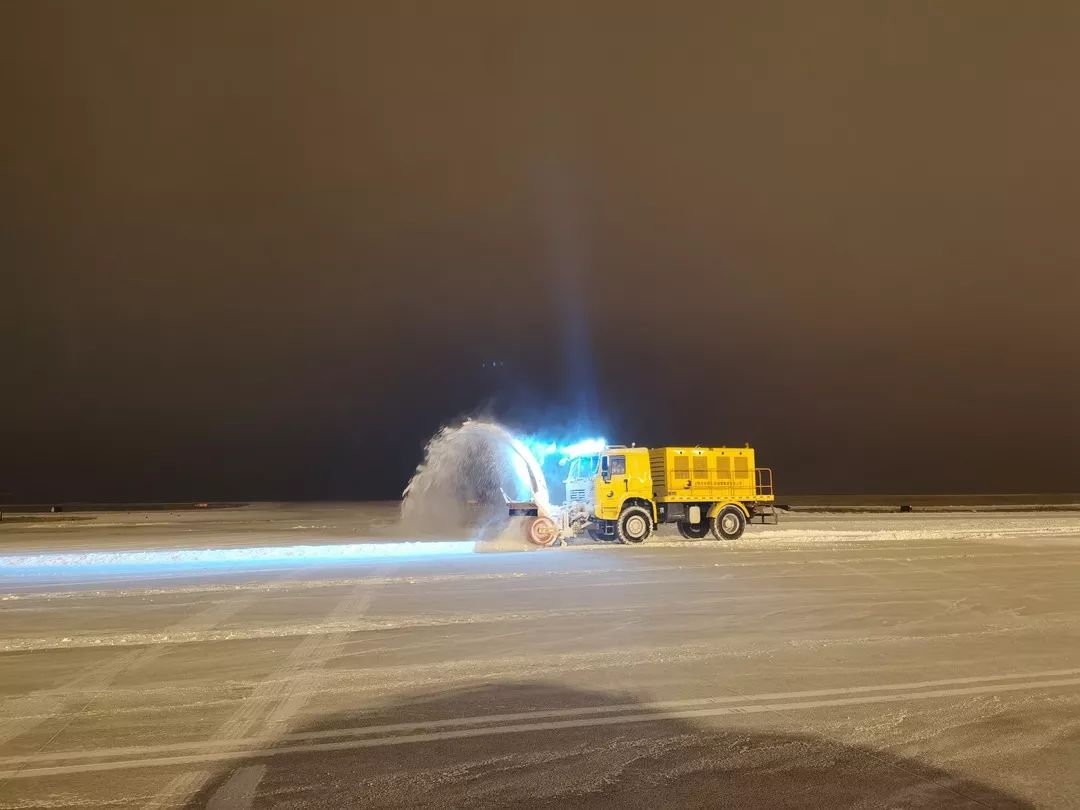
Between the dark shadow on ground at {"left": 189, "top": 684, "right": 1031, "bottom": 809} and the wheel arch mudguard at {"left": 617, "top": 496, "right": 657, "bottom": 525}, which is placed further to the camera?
the wheel arch mudguard at {"left": 617, "top": 496, "right": 657, "bottom": 525}

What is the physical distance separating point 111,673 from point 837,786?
7659mm

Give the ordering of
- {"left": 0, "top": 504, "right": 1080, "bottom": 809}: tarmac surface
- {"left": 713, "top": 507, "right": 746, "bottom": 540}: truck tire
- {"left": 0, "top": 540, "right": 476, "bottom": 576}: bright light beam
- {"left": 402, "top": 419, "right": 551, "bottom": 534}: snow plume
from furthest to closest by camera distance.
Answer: {"left": 713, "top": 507, "right": 746, "bottom": 540}: truck tire
{"left": 402, "top": 419, "right": 551, "bottom": 534}: snow plume
{"left": 0, "top": 540, "right": 476, "bottom": 576}: bright light beam
{"left": 0, "top": 504, "right": 1080, "bottom": 809}: tarmac surface

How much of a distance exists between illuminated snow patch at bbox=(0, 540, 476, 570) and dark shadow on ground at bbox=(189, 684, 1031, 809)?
13.9 metres

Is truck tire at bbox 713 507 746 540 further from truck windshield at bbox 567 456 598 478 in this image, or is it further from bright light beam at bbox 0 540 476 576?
bright light beam at bbox 0 540 476 576

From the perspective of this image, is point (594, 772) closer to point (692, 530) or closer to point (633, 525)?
point (633, 525)

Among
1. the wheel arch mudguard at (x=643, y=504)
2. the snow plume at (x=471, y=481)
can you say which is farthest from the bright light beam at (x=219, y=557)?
the wheel arch mudguard at (x=643, y=504)

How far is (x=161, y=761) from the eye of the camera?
18.5 feet

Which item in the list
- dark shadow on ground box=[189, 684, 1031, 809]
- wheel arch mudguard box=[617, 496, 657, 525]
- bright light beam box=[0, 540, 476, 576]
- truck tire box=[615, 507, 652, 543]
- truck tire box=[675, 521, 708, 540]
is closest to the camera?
dark shadow on ground box=[189, 684, 1031, 809]

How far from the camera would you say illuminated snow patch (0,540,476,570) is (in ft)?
62.5

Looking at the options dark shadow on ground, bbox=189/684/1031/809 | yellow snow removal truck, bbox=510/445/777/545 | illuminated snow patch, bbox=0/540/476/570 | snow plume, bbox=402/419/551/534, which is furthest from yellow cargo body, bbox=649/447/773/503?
dark shadow on ground, bbox=189/684/1031/809

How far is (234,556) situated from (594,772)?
17.1 metres

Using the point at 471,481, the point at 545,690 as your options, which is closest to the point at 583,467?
the point at 471,481

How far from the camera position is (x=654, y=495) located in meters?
24.7

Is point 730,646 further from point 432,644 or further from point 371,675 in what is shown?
point 371,675
